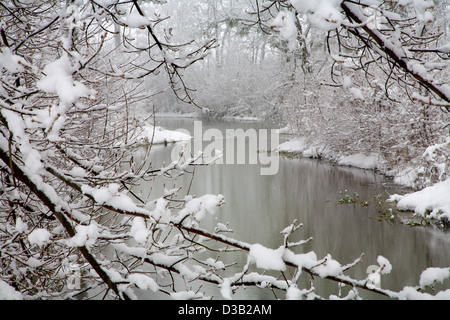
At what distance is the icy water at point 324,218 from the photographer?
20.8 feet

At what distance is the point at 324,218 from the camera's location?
880 cm

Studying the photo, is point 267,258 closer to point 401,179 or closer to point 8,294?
point 8,294

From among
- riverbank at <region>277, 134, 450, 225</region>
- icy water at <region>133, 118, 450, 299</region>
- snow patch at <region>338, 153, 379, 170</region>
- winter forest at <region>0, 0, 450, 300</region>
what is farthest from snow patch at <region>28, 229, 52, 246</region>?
snow patch at <region>338, 153, 379, 170</region>

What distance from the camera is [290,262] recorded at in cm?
169

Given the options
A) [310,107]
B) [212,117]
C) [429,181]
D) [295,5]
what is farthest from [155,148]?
[295,5]

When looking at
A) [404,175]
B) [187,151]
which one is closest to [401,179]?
[404,175]

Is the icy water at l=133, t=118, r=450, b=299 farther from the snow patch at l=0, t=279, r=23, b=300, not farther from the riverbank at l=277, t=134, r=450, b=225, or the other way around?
the snow patch at l=0, t=279, r=23, b=300

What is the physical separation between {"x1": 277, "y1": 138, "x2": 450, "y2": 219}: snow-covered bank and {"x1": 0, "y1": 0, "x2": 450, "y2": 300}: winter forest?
0.05m

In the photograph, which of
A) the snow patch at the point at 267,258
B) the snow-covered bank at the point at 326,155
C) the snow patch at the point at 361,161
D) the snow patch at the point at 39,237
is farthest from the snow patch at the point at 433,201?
the snow patch at the point at 39,237

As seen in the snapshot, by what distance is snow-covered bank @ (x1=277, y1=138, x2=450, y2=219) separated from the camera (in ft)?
23.7

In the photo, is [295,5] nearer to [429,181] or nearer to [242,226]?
[242,226]

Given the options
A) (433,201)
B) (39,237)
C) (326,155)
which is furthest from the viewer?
(326,155)

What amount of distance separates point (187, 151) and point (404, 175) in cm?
641

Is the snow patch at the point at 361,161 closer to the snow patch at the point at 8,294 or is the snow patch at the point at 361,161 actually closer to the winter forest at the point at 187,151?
the winter forest at the point at 187,151
